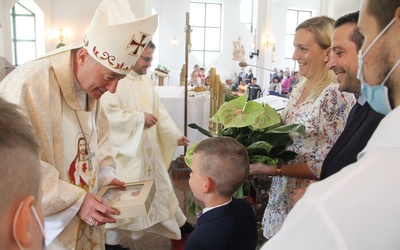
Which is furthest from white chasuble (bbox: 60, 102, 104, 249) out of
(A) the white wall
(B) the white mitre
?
(A) the white wall

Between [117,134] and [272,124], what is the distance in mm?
1634

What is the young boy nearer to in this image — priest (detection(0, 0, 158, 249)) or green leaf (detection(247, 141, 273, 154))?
green leaf (detection(247, 141, 273, 154))

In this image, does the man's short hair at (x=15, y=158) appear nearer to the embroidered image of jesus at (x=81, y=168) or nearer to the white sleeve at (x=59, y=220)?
the white sleeve at (x=59, y=220)

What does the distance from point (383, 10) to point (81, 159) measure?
1485 mm

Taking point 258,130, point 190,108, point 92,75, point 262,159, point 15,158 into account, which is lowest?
point 190,108

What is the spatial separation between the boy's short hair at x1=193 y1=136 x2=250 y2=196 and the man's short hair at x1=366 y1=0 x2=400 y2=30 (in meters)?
0.83

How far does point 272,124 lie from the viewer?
170 centimetres

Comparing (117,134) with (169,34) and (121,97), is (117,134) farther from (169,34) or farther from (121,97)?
(169,34)

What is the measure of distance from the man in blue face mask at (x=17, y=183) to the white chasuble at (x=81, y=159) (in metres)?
1.07

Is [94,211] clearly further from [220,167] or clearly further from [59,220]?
[220,167]

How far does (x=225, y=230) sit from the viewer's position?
1340 mm

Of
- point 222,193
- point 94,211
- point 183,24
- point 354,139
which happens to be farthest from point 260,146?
point 183,24

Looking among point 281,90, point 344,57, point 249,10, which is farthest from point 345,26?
point 249,10

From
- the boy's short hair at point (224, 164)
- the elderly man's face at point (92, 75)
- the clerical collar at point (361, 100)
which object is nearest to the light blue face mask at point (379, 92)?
the clerical collar at point (361, 100)
